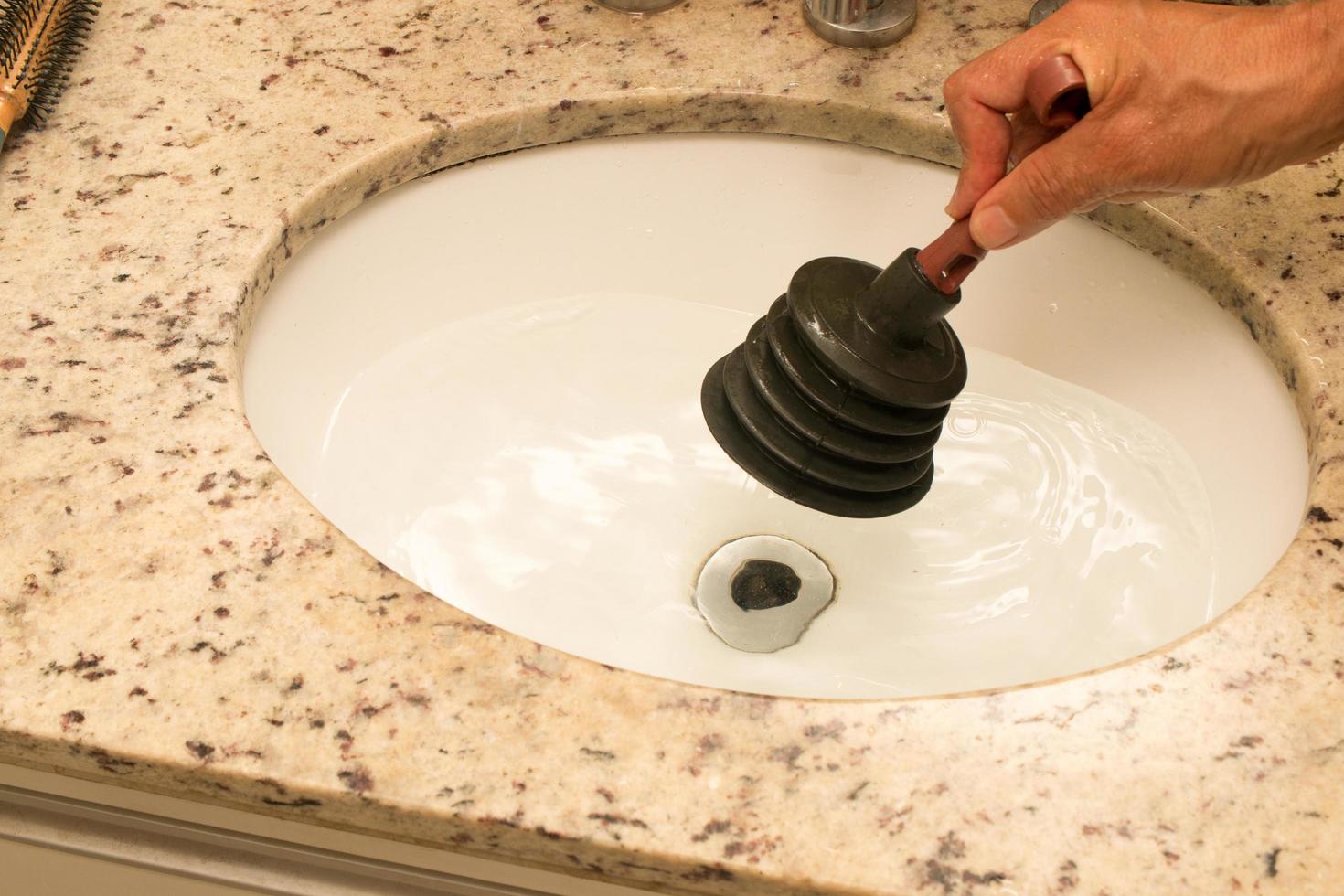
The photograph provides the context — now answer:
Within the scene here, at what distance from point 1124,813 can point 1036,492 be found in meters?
0.31

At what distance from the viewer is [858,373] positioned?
0.59 meters

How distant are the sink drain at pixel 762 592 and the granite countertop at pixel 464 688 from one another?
0.22m

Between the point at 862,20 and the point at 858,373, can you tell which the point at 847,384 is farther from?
the point at 862,20

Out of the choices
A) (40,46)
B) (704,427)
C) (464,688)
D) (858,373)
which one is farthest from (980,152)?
(40,46)

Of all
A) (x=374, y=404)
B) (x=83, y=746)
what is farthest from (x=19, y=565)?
(x=374, y=404)

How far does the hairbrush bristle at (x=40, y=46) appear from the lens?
0.71 m

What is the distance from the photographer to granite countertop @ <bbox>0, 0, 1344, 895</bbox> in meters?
0.47

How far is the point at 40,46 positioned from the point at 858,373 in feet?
1.80

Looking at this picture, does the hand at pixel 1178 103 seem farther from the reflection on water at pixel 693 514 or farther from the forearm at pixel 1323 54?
the reflection on water at pixel 693 514

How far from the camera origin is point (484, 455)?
772 mm

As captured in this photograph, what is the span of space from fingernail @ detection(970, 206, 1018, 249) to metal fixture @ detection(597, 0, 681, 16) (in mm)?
343

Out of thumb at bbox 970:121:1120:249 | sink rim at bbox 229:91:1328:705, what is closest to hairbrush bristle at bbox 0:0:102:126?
sink rim at bbox 229:91:1328:705

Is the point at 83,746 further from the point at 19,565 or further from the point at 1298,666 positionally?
the point at 1298,666

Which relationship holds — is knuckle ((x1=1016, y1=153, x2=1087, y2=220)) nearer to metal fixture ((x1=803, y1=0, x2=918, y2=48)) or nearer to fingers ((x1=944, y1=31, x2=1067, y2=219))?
fingers ((x1=944, y1=31, x2=1067, y2=219))
